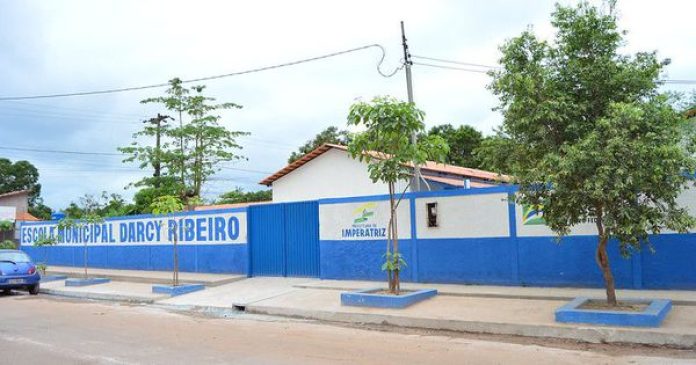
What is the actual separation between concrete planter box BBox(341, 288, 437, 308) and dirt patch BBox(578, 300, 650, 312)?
10.6 ft

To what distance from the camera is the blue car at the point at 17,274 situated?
57.6ft

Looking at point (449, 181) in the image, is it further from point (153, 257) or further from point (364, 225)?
point (153, 257)

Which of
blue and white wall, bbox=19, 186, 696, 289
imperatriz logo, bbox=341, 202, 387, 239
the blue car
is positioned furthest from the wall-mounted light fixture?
the blue car

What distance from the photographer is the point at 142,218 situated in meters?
22.2

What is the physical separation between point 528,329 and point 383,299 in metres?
3.11

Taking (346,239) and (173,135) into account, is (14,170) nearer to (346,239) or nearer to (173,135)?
(173,135)

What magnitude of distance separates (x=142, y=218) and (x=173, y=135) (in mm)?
8119

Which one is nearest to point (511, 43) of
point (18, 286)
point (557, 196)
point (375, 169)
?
point (557, 196)

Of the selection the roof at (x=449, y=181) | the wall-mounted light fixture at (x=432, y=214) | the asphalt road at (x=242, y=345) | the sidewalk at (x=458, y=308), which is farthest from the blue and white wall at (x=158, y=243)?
the roof at (x=449, y=181)

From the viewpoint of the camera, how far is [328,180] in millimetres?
29172

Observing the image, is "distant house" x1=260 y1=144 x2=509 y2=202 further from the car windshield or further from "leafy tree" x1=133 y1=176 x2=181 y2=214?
the car windshield

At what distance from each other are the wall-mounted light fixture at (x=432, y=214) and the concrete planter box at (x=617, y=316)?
4881mm

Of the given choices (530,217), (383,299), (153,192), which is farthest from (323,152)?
(383,299)

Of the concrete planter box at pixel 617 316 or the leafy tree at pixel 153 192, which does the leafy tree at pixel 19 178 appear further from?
Answer: the concrete planter box at pixel 617 316
